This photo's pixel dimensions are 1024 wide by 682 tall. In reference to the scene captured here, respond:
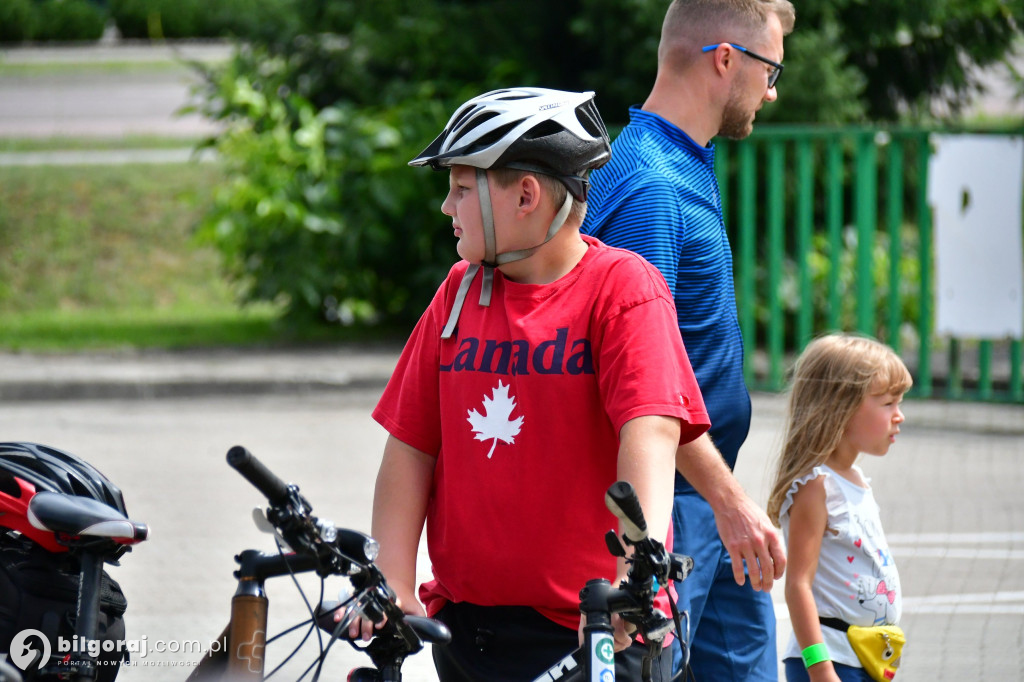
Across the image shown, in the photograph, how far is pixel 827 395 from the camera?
3.81m

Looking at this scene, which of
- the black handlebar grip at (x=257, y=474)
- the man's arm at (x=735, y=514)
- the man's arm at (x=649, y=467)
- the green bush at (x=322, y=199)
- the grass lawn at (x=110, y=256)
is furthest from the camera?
the grass lawn at (x=110, y=256)

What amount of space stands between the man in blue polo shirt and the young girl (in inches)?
5.7

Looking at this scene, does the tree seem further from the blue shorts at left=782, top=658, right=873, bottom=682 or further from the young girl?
the blue shorts at left=782, top=658, right=873, bottom=682

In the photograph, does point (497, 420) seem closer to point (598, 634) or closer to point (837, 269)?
point (598, 634)

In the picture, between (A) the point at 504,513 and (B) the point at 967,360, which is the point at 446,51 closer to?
(B) the point at 967,360

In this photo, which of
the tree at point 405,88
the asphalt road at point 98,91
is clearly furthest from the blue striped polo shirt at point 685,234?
the asphalt road at point 98,91

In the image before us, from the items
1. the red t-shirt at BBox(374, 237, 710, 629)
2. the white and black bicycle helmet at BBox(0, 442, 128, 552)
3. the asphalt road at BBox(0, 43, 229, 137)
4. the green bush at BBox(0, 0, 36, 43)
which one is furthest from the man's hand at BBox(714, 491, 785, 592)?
the green bush at BBox(0, 0, 36, 43)

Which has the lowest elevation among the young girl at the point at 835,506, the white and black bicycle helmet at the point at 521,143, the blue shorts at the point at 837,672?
the blue shorts at the point at 837,672

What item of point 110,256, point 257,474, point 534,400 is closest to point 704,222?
point 534,400

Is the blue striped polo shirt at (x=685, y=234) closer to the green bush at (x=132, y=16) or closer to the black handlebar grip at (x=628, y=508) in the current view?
the black handlebar grip at (x=628, y=508)

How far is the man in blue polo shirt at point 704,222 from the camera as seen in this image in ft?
10.8

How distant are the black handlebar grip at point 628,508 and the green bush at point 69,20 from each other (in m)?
36.6

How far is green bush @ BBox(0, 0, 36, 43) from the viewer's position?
34531 mm

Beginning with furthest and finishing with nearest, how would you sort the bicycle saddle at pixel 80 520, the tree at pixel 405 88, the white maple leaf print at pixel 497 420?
the tree at pixel 405 88 < the bicycle saddle at pixel 80 520 < the white maple leaf print at pixel 497 420
